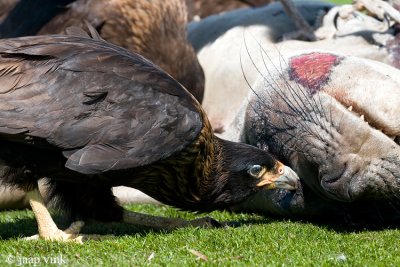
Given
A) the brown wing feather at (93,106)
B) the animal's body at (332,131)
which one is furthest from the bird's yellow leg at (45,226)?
the animal's body at (332,131)

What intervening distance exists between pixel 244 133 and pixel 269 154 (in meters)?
0.69

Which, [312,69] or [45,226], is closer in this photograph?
[45,226]

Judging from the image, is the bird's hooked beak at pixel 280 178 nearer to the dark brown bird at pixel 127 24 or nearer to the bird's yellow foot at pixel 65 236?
the bird's yellow foot at pixel 65 236

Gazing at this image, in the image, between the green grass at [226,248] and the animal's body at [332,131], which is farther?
the animal's body at [332,131]

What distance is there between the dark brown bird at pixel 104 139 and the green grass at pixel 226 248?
262mm

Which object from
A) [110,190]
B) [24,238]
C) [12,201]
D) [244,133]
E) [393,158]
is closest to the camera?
[393,158]

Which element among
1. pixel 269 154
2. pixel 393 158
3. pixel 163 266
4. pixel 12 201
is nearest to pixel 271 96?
pixel 269 154

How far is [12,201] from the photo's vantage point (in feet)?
26.2

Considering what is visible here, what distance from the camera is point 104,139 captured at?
19.9ft

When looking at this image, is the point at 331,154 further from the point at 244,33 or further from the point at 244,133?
the point at 244,33

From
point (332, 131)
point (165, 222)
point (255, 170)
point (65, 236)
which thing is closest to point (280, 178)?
point (255, 170)

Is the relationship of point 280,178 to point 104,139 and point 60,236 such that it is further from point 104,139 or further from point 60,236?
point 60,236

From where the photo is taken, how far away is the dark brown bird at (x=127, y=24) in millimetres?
9727

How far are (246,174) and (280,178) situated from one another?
0.22 meters
